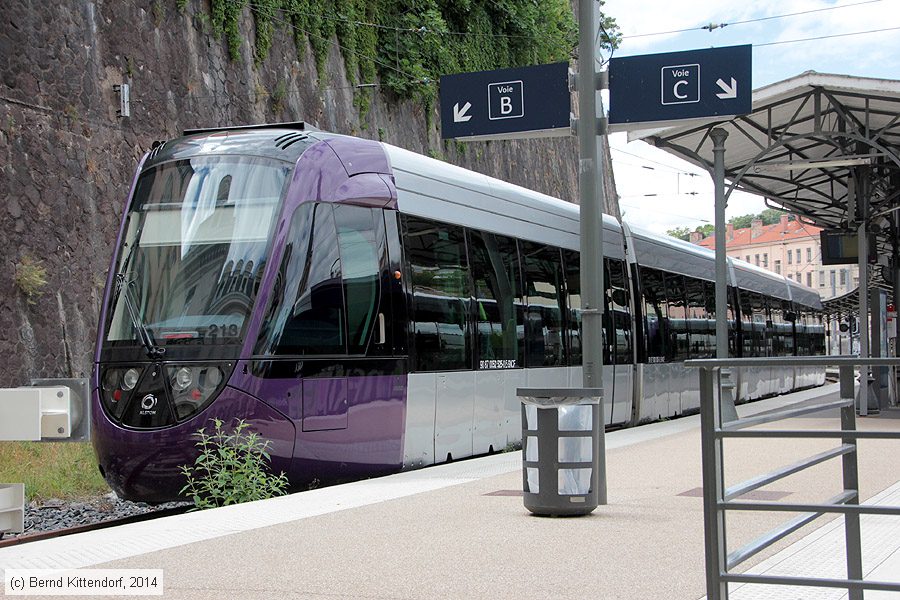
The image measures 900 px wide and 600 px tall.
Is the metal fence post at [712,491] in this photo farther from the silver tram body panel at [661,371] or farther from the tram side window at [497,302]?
the silver tram body panel at [661,371]

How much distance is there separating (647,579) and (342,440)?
539cm

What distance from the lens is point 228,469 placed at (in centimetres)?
1048

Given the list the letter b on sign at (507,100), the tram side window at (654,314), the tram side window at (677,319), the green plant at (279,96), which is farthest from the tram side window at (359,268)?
the green plant at (279,96)

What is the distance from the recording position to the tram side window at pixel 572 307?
55.3 ft

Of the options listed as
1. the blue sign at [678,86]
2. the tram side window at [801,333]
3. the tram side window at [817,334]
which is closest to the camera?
the blue sign at [678,86]

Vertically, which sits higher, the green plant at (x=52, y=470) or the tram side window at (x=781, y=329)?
the tram side window at (x=781, y=329)

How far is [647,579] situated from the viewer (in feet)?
21.1

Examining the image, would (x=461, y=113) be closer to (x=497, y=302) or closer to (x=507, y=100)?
(x=507, y=100)

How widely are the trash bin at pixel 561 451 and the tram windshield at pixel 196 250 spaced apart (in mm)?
3066

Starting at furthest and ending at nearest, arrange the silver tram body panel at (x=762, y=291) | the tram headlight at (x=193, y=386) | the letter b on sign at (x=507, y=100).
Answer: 1. the silver tram body panel at (x=762, y=291)
2. the tram headlight at (x=193, y=386)
3. the letter b on sign at (x=507, y=100)

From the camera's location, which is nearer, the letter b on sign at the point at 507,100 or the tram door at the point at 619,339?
the letter b on sign at the point at 507,100

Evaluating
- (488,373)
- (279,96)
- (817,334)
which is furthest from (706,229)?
(488,373)

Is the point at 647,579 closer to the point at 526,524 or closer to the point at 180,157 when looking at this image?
the point at 526,524

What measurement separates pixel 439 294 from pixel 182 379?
11.2 ft
